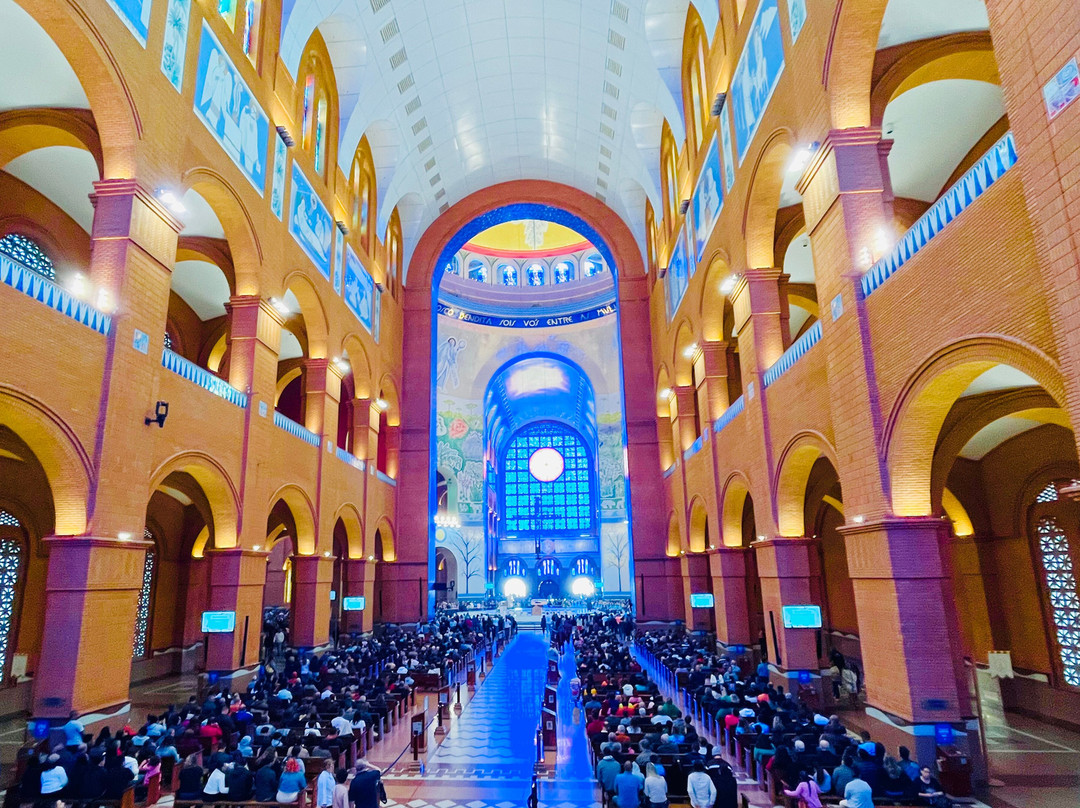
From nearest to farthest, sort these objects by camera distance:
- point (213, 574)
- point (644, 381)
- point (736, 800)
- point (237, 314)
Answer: point (736, 800), point (213, 574), point (237, 314), point (644, 381)

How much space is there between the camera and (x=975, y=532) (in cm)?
1435

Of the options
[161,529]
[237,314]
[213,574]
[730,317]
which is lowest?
[213,574]

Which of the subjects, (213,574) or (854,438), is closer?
(854,438)

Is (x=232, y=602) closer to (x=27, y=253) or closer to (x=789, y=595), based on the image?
→ (x=27, y=253)

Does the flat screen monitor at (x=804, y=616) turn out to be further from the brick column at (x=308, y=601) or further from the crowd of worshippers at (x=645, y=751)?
the brick column at (x=308, y=601)

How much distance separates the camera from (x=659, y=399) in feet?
92.3

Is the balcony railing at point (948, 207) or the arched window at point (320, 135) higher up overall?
the arched window at point (320, 135)

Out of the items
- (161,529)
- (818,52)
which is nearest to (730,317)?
(818,52)

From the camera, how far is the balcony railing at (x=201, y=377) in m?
12.3

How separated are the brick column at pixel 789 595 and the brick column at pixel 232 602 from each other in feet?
37.0

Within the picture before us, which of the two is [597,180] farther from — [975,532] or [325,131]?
[975,532]

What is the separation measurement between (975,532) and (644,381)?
16.0 m

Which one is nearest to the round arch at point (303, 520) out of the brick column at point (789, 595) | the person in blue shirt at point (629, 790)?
the brick column at point (789, 595)

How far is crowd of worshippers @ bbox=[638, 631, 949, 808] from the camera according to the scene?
7.22 m
